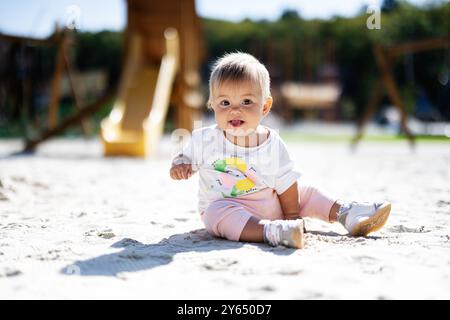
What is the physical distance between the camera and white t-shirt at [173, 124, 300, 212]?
2150 mm

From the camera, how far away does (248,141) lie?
86.7 inches

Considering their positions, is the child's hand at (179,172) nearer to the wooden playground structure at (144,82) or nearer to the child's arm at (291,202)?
the child's arm at (291,202)

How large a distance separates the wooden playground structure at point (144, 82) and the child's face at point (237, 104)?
172 inches

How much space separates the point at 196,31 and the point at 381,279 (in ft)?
28.6

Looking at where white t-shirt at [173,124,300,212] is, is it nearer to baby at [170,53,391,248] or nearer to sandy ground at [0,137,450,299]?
baby at [170,53,391,248]

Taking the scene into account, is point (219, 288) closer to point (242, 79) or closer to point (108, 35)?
point (242, 79)

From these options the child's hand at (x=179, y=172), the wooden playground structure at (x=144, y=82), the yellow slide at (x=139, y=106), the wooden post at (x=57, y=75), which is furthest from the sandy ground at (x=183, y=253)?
the wooden post at (x=57, y=75)

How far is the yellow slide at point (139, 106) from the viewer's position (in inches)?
253

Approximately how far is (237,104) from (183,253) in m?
0.65

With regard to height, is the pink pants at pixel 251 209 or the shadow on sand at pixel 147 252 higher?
the pink pants at pixel 251 209

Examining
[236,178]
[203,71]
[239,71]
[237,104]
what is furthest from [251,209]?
[203,71]

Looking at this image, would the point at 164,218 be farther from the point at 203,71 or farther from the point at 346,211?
the point at 203,71

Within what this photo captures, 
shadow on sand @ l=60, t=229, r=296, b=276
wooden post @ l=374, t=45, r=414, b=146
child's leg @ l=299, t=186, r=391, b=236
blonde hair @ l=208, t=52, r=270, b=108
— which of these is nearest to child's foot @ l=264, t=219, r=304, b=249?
shadow on sand @ l=60, t=229, r=296, b=276

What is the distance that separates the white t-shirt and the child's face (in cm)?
10
